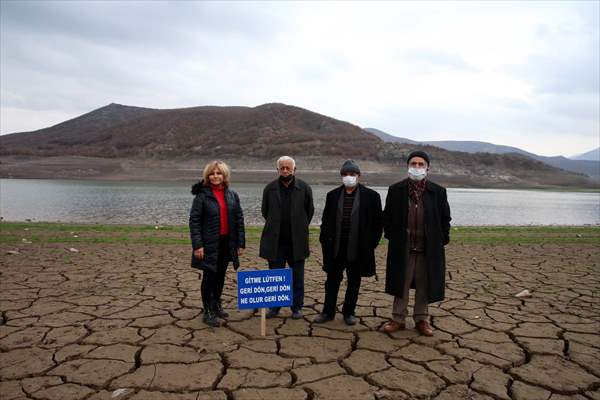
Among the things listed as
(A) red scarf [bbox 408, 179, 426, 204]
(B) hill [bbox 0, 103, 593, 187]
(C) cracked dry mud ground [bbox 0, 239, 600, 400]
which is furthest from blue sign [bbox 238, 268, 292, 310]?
(B) hill [bbox 0, 103, 593, 187]

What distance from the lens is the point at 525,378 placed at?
3.29 metres

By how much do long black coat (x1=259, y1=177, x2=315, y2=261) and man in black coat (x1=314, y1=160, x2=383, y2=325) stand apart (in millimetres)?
240

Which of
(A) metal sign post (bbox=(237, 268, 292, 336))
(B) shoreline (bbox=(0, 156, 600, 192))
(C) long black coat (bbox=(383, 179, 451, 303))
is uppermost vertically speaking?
(B) shoreline (bbox=(0, 156, 600, 192))

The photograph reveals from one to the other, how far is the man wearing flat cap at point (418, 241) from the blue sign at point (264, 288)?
107 cm

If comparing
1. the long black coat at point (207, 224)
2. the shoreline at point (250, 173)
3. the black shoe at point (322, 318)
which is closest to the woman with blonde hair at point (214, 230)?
the long black coat at point (207, 224)

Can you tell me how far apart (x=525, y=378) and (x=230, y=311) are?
3.11 m

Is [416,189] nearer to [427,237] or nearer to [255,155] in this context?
[427,237]

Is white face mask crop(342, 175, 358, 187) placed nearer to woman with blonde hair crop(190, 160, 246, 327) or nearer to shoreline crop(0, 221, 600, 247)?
woman with blonde hair crop(190, 160, 246, 327)

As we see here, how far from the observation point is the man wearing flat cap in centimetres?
409

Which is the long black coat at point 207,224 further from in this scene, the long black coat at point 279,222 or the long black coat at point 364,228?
the long black coat at point 364,228

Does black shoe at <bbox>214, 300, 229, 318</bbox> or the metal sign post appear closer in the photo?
the metal sign post

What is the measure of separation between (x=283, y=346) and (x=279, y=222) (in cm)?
130

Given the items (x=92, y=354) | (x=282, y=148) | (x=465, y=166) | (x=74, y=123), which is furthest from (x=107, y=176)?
(x=74, y=123)

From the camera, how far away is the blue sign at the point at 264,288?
13.0 feet
